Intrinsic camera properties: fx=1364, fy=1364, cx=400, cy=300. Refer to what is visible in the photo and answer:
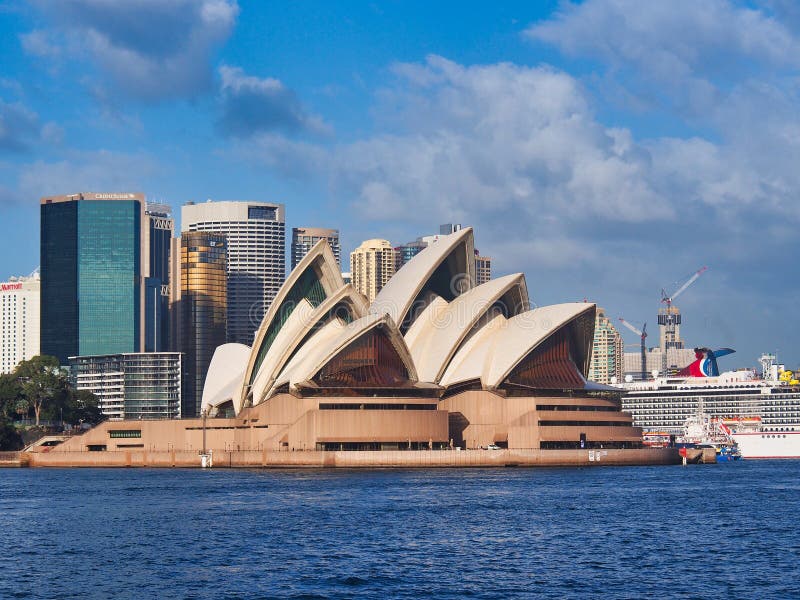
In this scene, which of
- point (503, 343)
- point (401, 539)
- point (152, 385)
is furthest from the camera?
point (152, 385)

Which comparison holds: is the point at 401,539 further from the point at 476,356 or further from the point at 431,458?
the point at 476,356

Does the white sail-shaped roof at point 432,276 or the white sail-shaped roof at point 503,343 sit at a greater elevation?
the white sail-shaped roof at point 432,276

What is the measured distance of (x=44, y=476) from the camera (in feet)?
308

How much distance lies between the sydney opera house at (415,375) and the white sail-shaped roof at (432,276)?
4.3 inches

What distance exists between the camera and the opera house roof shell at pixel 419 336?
323 feet

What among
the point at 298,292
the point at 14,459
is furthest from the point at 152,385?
the point at 298,292

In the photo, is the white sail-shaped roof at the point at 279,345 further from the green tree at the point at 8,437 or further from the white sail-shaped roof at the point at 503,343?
the green tree at the point at 8,437

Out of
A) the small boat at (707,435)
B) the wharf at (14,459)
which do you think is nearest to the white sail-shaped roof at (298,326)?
the wharf at (14,459)

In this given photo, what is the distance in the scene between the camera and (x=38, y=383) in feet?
448

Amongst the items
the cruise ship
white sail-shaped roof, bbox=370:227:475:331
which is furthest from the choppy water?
the cruise ship

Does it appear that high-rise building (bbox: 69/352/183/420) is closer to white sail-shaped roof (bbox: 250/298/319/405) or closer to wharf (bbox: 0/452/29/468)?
wharf (bbox: 0/452/29/468)

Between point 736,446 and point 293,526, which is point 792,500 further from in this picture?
point 736,446

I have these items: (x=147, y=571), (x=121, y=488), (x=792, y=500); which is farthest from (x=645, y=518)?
(x=121, y=488)

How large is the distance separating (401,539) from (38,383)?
9555 cm
